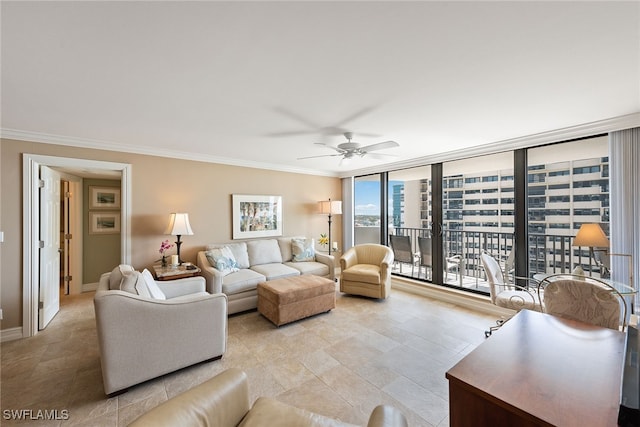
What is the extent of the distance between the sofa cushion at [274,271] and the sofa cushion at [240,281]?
0.41 feet

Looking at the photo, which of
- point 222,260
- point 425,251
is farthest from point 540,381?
point 425,251

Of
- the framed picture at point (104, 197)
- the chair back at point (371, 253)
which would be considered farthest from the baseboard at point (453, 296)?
the framed picture at point (104, 197)

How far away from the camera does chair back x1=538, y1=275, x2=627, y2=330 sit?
164cm

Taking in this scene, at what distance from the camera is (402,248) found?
16.5 ft

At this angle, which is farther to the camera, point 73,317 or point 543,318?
point 73,317

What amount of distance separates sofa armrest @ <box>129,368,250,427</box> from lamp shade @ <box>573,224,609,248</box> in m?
3.19

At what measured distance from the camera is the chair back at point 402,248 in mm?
4920

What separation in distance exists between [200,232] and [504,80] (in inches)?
168

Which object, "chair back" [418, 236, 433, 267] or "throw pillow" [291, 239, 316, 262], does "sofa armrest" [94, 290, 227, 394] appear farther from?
"chair back" [418, 236, 433, 267]

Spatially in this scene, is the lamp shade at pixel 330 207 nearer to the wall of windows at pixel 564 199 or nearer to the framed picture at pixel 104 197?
the wall of windows at pixel 564 199

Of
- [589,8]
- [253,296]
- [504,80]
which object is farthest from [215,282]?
[589,8]

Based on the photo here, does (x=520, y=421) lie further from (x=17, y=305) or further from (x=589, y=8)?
(x=17, y=305)

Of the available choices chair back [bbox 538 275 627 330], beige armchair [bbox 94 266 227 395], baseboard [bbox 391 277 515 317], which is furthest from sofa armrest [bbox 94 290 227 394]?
baseboard [bbox 391 277 515 317]

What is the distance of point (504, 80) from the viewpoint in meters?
1.85
